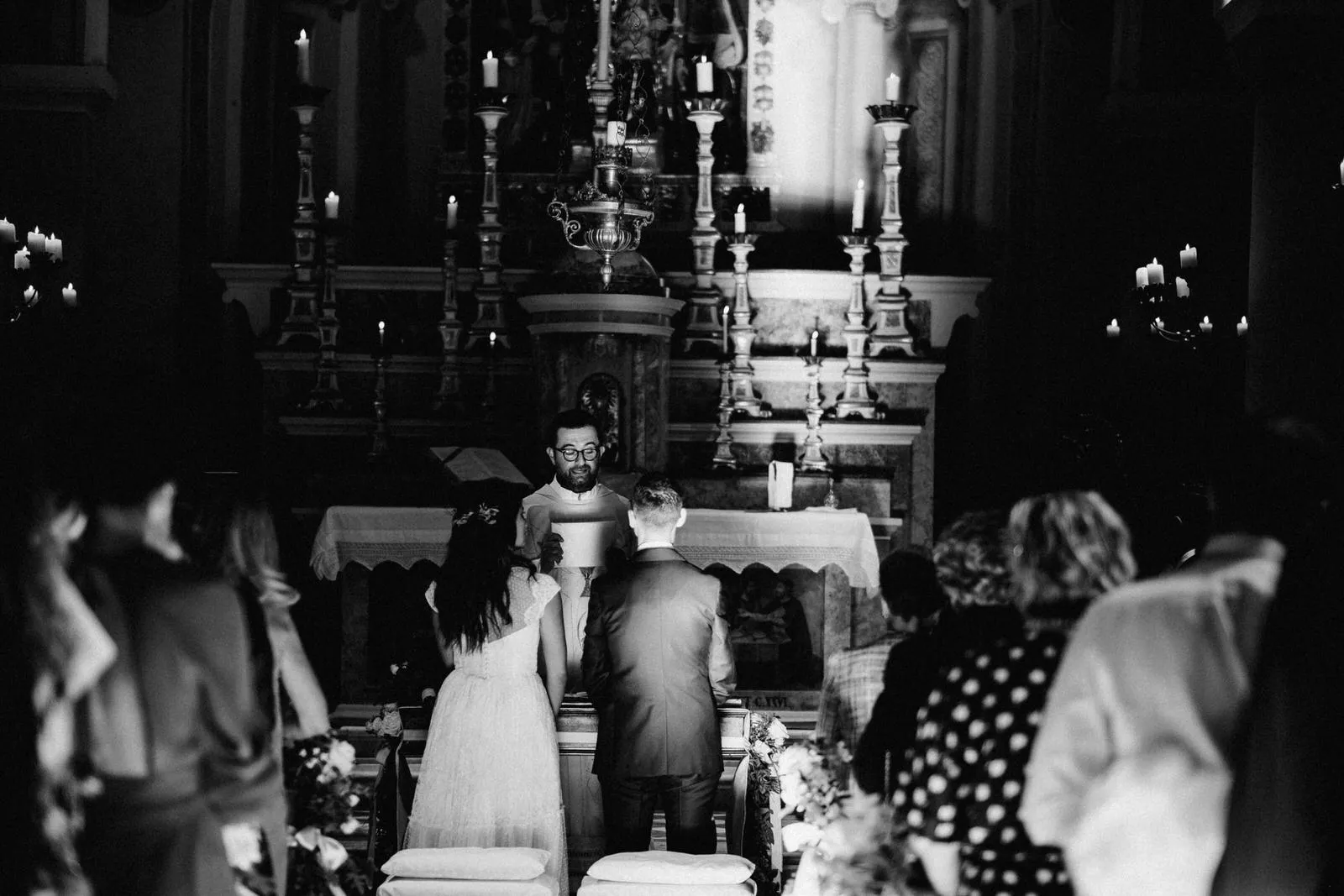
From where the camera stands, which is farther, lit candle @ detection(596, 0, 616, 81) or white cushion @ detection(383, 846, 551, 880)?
lit candle @ detection(596, 0, 616, 81)

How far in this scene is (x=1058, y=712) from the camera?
10.4ft

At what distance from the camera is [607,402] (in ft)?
29.4

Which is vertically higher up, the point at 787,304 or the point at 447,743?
the point at 787,304

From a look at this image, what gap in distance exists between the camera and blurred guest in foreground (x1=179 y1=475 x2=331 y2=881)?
3.76 m

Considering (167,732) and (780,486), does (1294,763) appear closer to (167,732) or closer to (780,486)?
(167,732)

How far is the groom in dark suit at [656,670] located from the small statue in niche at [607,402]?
3397 mm

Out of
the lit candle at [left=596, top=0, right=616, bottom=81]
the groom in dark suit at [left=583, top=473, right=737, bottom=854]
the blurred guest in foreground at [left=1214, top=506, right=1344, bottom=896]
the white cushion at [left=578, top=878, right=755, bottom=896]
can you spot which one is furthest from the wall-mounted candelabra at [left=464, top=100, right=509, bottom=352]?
the blurred guest in foreground at [left=1214, top=506, right=1344, bottom=896]

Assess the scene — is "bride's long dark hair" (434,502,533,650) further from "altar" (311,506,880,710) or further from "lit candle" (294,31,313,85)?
"lit candle" (294,31,313,85)

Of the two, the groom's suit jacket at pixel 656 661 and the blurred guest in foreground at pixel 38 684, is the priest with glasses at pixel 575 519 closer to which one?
the groom's suit jacket at pixel 656 661

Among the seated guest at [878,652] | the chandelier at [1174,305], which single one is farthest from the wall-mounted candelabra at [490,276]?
the seated guest at [878,652]

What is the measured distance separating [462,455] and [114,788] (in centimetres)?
504

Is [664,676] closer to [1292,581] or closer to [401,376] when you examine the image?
[1292,581]

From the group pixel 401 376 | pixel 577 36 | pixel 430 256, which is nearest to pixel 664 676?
pixel 401 376

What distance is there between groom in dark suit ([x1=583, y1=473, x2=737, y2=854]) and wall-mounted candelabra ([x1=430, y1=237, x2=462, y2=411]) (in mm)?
4183
